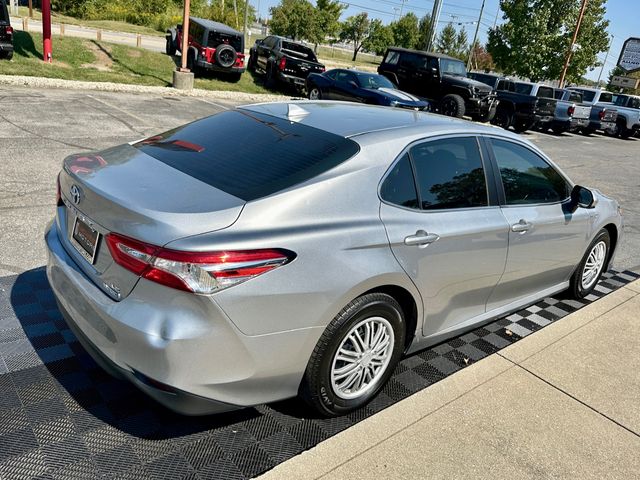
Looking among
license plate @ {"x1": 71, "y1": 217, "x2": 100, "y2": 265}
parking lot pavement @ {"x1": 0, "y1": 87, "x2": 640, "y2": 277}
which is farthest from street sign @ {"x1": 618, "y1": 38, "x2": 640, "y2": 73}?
license plate @ {"x1": 71, "y1": 217, "x2": 100, "y2": 265}

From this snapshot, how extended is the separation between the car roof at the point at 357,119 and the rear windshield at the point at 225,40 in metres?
15.0

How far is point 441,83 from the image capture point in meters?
17.9

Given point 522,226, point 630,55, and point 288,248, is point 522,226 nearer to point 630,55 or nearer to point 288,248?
point 288,248

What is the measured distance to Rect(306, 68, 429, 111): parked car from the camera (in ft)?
47.2

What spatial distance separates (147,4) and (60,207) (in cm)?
4673

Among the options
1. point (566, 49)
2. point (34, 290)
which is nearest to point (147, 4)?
point (566, 49)

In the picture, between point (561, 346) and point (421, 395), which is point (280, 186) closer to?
point (421, 395)

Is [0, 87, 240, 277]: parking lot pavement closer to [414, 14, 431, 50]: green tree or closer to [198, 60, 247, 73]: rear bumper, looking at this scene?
[198, 60, 247, 73]: rear bumper

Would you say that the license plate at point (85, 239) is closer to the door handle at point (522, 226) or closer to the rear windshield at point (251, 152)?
the rear windshield at point (251, 152)

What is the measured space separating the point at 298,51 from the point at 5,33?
9373mm

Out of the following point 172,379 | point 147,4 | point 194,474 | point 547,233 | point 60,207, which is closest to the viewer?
point 172,379

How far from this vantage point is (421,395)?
3221 millimetres

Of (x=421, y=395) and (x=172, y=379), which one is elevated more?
(x=172, y=379)

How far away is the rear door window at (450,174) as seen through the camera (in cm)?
308
